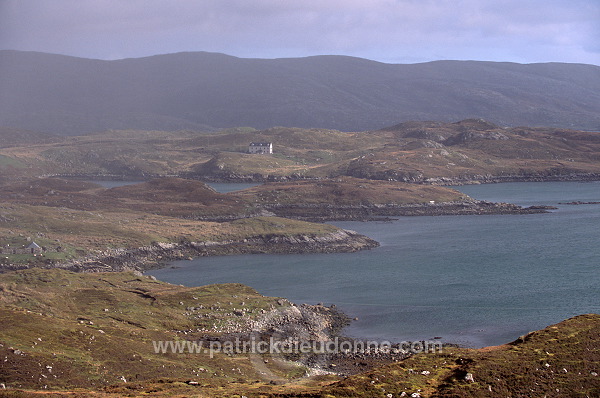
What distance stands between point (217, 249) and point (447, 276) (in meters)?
31.7

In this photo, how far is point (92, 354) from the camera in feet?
105

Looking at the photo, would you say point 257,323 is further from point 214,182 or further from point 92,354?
point 214,182

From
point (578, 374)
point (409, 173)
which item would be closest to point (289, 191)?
point (409, 173)

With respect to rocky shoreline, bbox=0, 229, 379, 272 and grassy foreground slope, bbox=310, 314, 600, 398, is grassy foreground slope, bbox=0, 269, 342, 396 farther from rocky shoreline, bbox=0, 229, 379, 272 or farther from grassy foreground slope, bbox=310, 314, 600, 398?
rocky shoreline, bbox=0, 229, 379, 272

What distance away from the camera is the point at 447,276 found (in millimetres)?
69125

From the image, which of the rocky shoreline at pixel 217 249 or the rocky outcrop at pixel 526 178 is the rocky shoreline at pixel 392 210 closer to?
the rocky shoreline at pixel 217 249

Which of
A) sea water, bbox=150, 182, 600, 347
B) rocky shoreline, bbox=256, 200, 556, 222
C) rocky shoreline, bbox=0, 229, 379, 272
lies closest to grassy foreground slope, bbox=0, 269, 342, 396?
sea water, bbox=150, 182, 600, 347

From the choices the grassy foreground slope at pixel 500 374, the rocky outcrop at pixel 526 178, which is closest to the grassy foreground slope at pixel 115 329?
the grassy foreground slope at pixel 500 374

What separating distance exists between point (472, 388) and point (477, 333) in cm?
2634

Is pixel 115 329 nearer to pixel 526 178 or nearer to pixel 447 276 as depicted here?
pixel 447 276

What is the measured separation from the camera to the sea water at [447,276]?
51.2m

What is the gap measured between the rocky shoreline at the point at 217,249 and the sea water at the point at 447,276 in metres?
2.74

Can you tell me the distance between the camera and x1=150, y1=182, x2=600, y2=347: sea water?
168 feet

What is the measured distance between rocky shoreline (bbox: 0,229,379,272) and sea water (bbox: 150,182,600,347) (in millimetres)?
2743
